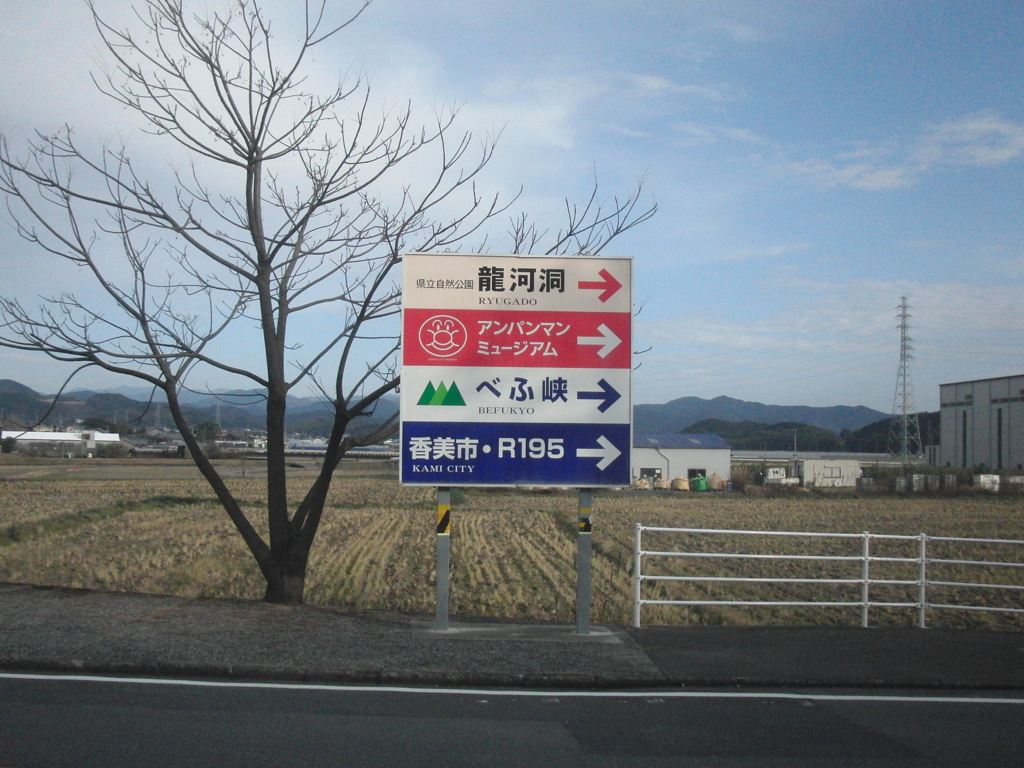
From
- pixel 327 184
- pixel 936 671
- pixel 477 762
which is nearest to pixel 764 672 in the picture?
pixel 936 671

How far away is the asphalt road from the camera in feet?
16.4

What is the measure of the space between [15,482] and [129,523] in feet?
78.0

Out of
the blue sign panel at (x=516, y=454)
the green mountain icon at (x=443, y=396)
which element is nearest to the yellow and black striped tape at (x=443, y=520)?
the blue sign panel at (x=516, y=454)

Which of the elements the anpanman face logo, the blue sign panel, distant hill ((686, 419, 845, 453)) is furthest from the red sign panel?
distant hill ((686, 419, 845, 453))

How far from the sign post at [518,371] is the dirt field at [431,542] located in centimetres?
282

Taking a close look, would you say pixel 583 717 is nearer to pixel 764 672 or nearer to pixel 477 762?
pixel 477 762

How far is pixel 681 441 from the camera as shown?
74000mm

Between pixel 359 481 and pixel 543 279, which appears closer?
pixel 543 279

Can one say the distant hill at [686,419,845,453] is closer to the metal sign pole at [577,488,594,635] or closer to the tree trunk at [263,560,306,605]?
the tree trunk at [263,560,306,605]

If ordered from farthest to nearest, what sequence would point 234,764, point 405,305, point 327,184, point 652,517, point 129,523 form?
point 652,517 → point 129,523 → point 327,184 → point 405,305 → point 234,764

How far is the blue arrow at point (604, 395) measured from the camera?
29.0ft

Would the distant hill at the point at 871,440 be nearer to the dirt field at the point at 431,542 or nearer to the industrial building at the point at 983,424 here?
the industrial building at the point at 983,424

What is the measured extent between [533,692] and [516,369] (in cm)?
330

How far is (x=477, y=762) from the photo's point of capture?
491 centimetres
